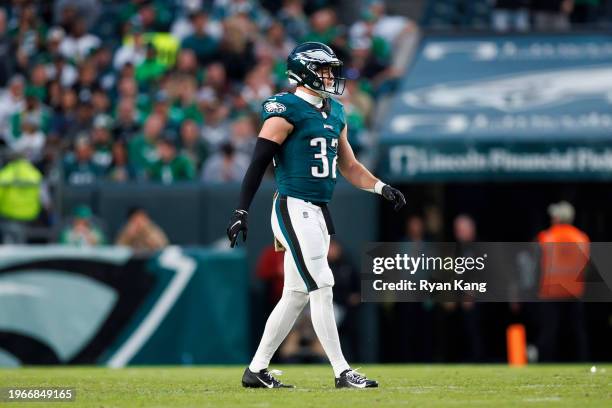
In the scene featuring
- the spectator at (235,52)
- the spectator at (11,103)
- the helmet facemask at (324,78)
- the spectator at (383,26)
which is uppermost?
the spectator at (383,26)

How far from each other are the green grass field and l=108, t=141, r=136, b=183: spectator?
5.14m

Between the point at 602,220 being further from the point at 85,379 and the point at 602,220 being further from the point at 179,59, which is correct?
the point at 85,379

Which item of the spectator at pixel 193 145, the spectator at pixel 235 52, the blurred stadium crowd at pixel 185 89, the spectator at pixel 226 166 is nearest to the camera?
the blurred stadium crowd at pixel 185 89

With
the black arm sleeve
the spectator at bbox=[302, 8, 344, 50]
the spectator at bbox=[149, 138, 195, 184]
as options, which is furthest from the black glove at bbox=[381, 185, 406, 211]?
the spectator at bbox=[302, 8, 344, 50]

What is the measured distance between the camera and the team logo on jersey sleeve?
8.59 m

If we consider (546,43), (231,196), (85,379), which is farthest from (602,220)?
(85,379)

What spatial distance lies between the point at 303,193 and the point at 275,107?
21.9 inches

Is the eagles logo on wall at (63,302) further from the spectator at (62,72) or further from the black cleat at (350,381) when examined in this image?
the black cleat at (350,381)

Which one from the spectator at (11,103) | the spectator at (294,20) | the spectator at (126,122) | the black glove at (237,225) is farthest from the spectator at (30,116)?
the black glove at (237,225)

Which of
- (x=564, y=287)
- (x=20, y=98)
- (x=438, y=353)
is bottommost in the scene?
(x=438, y=353)

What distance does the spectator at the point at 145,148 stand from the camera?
1642 cm

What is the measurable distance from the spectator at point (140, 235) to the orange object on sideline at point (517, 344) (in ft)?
12.6

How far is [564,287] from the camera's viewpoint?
9664mm

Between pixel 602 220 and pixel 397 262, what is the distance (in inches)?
325
